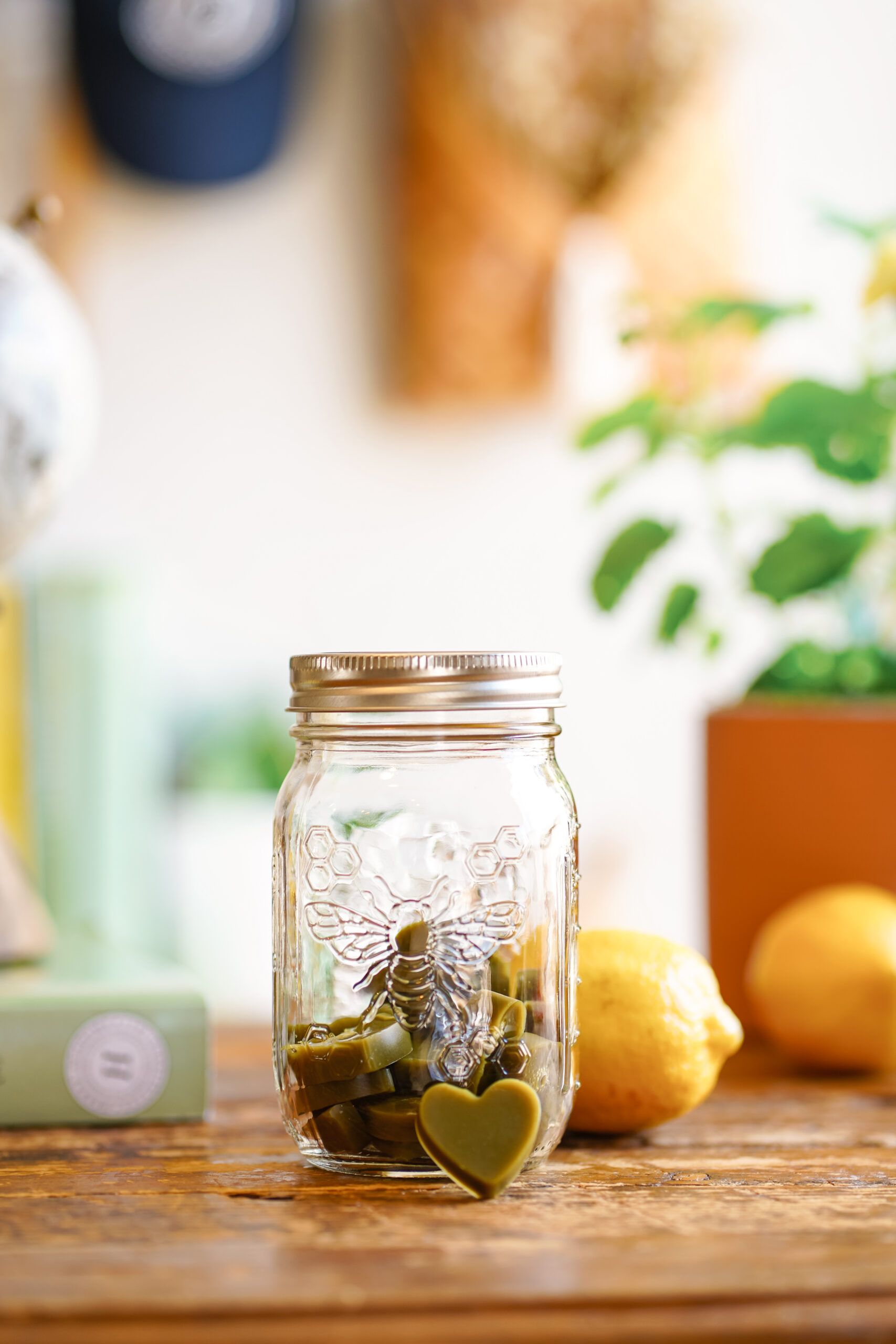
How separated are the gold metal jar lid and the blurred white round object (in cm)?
23

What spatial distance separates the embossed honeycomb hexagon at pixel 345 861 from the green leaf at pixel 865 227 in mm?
447

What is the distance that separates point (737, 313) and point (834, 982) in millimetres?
376

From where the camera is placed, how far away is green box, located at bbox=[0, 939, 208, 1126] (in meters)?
0.56

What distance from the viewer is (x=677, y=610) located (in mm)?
753

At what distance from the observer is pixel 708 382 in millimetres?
820

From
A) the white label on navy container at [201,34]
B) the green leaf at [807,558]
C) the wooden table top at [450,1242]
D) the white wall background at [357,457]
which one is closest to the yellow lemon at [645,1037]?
the wooden table top at [450,1242]

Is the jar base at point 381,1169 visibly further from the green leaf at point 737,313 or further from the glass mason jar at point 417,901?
the green leaf at point 737,313

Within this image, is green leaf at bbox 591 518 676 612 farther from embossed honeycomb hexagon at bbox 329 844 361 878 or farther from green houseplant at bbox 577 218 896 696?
embossed honeycomb hexagon at bbox 329 844 361 878

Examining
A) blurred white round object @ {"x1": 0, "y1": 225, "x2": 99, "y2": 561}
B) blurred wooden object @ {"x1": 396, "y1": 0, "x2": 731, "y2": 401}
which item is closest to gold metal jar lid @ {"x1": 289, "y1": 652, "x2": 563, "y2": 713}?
blurred white round object @ {"x1": 0, "y1": 225, "x2": 99, "y2": 561}

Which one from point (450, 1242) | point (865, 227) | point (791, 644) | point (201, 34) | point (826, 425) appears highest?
point (201, 34)

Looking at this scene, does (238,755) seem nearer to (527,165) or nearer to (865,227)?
(527,165)

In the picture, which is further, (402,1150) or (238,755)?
(238,755)

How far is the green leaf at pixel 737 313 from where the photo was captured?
28.4 inches

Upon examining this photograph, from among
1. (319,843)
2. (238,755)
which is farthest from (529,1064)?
(238,755)
